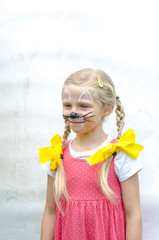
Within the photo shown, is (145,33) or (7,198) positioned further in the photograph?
(7,198)

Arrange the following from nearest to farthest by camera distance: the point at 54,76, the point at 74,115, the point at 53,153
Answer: the point at 74,115
the point at 53,153
the point at 54,76

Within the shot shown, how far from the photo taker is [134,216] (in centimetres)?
173

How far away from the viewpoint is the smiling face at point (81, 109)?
5.63 feet

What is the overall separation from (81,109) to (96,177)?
27 centimetres

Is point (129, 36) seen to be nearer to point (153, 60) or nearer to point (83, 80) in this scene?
point (153, 60)

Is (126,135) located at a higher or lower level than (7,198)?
higher

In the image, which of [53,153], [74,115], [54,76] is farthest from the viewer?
[54,76]

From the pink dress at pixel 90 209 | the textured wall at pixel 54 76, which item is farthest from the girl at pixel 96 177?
the textured wall at pixel 54 76

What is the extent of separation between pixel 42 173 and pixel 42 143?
0.49ft

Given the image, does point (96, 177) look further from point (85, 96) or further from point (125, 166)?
point (85, 96)

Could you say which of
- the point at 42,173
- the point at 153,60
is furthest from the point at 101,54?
the point at 42,173

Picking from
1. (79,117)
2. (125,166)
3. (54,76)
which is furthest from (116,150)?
(54,76)

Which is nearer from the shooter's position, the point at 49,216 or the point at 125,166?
the point at 125,166

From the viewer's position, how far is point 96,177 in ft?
5.66
